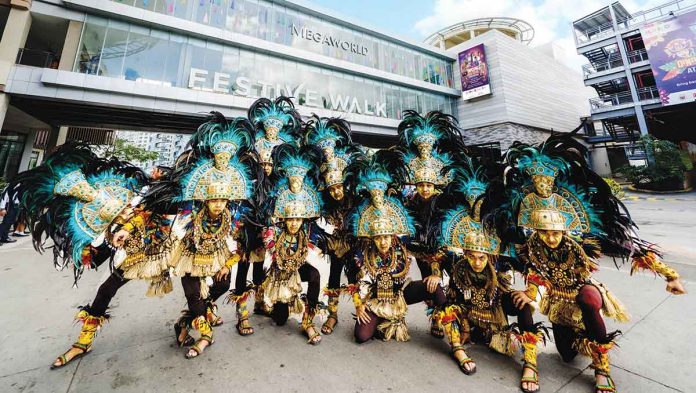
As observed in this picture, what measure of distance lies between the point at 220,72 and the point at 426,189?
1455 cm

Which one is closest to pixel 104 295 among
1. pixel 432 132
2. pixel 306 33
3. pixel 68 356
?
pixel 68 356

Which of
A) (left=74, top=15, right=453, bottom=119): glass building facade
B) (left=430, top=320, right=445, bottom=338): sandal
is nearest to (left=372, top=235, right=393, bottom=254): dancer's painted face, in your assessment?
(left=430, top=320, right=445, bottom=338): sandal

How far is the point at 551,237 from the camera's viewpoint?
2270 mm

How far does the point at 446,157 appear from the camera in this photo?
4.06 m

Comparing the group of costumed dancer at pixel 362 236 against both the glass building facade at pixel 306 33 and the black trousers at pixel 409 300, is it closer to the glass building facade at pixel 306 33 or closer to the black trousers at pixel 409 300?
the black trousers at pixel 409 300

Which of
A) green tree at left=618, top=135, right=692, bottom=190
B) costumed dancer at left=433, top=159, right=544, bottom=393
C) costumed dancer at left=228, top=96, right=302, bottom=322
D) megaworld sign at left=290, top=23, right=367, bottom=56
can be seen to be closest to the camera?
costumed dancer at left=433, top=159, right=544, bottom=393

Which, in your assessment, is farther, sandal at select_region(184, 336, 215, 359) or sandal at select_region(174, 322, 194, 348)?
sandal at select_region(174, 322, 194, 348)

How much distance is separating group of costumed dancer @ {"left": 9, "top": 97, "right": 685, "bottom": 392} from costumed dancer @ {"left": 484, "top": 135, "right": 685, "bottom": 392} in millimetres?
11

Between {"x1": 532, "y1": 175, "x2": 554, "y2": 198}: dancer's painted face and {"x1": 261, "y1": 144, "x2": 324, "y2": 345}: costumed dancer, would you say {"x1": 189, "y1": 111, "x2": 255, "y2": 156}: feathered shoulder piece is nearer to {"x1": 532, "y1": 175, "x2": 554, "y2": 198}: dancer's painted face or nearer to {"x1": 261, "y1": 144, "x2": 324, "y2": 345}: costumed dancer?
{"x1": 261, "y1": 144, "x2": 324, "y2": 345}: costumed dancer

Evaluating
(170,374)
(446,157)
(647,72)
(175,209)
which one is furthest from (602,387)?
(647,72)

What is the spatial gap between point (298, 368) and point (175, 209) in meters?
2.24

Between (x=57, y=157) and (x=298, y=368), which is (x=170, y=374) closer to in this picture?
(x=298, y=368)

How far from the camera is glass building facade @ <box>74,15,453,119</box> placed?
11.8 m

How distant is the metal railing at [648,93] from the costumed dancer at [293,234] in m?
28.8
